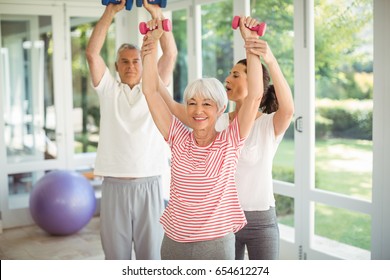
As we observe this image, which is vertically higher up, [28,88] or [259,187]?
[28,88]

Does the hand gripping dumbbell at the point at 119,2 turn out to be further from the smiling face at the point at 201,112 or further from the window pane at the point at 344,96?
the window pane at the point at 344,96

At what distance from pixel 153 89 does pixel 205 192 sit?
1.36ft

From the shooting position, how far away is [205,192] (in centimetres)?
157

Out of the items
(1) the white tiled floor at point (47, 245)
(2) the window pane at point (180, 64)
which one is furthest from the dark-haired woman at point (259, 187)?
(2) the window pane at point (180, 64)

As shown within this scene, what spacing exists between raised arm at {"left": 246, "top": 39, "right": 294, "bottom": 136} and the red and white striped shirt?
0.71 feet

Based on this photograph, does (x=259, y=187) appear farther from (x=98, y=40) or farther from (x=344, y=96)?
(x=344, y=96)

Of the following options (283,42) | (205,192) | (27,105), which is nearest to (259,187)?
(205,192)

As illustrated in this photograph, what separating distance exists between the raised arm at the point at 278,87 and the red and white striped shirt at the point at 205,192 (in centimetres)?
22

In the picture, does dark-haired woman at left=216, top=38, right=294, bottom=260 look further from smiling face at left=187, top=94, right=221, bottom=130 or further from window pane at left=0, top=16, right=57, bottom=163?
window pane at left=0, top=16, right=57, bottom=163

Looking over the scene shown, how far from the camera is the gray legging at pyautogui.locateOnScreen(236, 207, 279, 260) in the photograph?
73.3 inches

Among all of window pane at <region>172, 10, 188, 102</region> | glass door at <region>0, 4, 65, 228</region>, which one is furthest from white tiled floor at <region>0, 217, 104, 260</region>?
window pane at <region>172, 10, 188, 102</region>

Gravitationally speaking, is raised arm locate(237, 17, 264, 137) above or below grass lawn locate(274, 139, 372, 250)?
above
